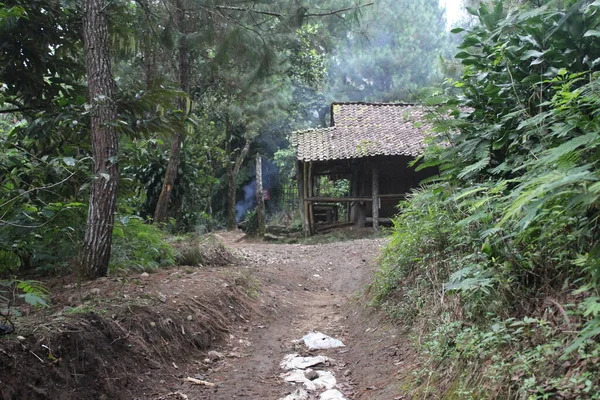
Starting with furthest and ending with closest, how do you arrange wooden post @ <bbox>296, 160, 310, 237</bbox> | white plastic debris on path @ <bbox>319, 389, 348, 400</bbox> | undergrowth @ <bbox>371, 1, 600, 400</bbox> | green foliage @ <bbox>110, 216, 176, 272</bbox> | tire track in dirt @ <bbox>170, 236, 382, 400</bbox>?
wooden post @ <bbox>296, 160, 310, 237</bbox>
green foliage @ <bbox>110, 216, 176, 272</bbox>
tire track in dirt @ <bbox>170, 236, 382, 400</bbox>
white plastic debris on path @ <bbox>319, 389, 348, 400</bbox>
undergrowth @ <bbox>371, 1, 600, 400</bbox>

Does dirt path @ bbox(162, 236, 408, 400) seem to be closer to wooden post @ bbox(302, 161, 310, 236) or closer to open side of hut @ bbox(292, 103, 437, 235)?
open side of hut @ bbox(292, 103, 437, 235)

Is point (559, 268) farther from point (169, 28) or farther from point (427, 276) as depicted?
point (169, 28)

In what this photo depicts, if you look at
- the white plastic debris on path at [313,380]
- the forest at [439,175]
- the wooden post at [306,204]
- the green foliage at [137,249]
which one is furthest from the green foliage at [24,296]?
the wooden post at [306,204]

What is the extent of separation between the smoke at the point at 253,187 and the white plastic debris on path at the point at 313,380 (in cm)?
2358

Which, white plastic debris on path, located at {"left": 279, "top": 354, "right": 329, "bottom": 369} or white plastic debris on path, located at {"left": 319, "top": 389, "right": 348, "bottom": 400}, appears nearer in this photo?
white plastic debris on path, located at {"left": 319, "top": 389, "right": 348, "bottom": 400}

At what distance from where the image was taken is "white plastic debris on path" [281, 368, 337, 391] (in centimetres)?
390

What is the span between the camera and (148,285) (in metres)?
5.21

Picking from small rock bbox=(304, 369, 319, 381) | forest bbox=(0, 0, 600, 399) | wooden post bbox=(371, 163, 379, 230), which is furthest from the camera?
wooden post bbox=(371, 163, 379, 230)

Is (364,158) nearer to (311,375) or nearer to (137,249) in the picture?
(137,249)

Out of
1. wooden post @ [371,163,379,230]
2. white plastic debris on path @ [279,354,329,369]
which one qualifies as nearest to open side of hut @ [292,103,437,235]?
wooden post @ [371,163,379,230]

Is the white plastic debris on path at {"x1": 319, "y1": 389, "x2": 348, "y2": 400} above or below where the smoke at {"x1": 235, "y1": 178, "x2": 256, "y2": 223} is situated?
below

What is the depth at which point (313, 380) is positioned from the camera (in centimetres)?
404

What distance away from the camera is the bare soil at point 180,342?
10.7 feet

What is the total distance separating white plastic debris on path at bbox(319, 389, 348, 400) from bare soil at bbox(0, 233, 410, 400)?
9cm
